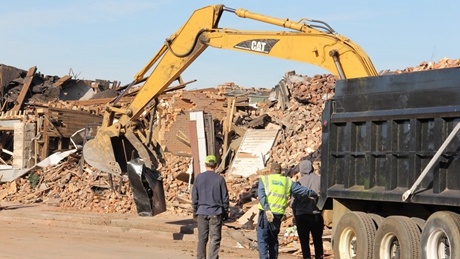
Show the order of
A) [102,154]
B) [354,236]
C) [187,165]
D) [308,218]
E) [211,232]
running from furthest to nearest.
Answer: [187,165] → [102,154] → [308,218] → [211,232] → [354,236]

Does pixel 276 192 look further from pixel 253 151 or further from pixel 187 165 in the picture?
pixel 187 165

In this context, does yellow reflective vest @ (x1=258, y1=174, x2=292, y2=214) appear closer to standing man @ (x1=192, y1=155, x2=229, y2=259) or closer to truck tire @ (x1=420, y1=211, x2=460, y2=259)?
standing man @ (x1=192, y1=155, x2=229, y2=259)

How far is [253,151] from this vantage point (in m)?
24.9

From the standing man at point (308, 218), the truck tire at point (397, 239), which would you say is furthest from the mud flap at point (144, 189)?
the truck tire at point (397, 239)

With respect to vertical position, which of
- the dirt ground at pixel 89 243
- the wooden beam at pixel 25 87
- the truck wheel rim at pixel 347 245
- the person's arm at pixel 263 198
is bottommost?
the dirt ground at pixel 89 243

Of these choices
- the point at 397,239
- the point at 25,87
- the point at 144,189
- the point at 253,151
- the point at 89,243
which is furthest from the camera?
the point at 25,87

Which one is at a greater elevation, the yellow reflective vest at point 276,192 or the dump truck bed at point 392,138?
the dump truck bed at point 392,138

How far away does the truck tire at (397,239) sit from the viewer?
9.51 m

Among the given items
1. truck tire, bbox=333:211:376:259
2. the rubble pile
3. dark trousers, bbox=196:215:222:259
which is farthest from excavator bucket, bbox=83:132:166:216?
truck tire, bbox=333:211:376:259

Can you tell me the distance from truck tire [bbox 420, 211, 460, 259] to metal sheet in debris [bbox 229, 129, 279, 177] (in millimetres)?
14702

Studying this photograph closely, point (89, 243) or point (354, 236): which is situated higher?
point (354, 236)

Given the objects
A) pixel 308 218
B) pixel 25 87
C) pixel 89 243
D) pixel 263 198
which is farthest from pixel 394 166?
pixel 25 87

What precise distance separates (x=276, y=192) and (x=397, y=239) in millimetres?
1869

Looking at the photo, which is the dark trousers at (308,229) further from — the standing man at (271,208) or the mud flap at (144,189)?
the mud flap at (144,189)
